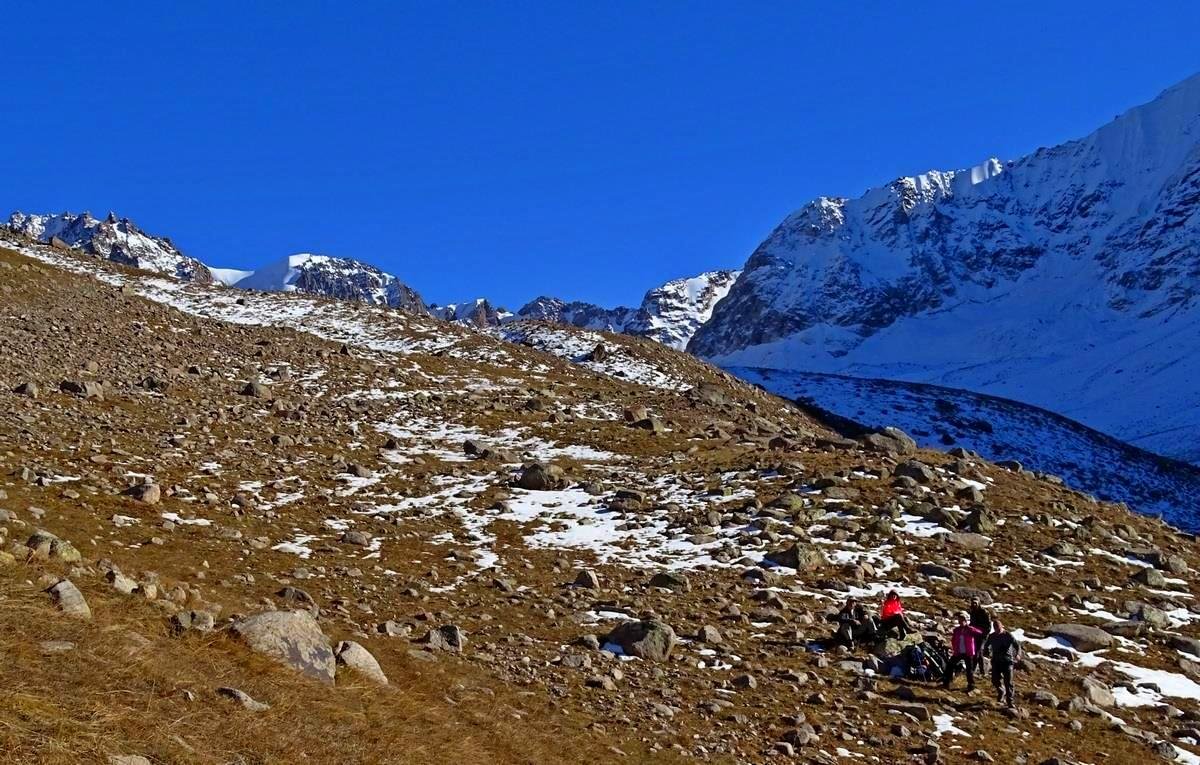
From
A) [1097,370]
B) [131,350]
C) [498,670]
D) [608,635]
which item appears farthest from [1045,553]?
[1097,370]

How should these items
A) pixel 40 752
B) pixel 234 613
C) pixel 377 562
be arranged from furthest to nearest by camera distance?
pixel 377 562, pixel 234 613, pixel 40 752

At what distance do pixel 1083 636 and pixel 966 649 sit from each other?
11.4 ft

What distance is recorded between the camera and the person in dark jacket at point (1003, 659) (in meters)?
13.4

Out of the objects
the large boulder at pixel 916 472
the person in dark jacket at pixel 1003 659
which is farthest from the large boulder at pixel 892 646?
the large boulder at pixel 916 472

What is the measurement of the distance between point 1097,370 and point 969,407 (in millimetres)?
102621

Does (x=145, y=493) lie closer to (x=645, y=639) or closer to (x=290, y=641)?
(x=290, y=641)

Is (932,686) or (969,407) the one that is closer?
(932,686)

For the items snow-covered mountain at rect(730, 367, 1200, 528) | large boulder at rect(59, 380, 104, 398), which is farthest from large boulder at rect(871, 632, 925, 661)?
snow-covered mountain at rect(730, 367, 1200, 528)

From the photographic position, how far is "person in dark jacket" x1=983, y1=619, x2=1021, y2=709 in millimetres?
13414

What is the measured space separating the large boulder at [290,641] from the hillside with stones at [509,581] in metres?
0.03

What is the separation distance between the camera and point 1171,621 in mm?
17359

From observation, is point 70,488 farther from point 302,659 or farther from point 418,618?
point 302,659

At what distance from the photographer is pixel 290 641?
417 inches

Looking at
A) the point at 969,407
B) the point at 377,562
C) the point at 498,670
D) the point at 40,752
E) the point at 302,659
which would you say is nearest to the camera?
the point at 40,752
